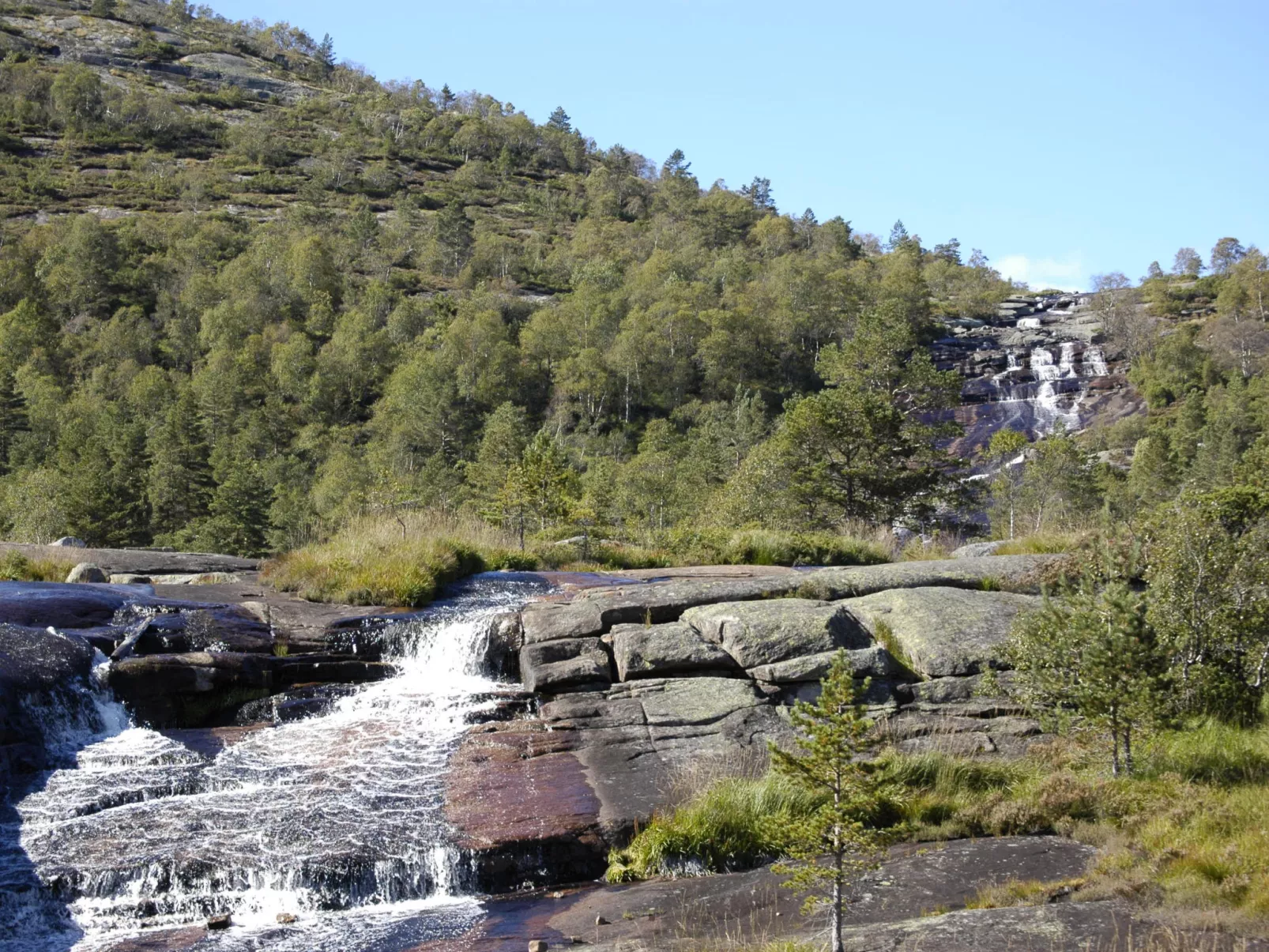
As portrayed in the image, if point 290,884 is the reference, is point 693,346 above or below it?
above

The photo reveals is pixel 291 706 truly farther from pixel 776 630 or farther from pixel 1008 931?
pixel 1008 931

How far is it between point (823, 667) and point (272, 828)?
5.74 m

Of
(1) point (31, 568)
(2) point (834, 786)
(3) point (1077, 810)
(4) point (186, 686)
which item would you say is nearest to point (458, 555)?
(4) point (186, 686)

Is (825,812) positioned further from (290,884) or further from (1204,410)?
(1204,410)

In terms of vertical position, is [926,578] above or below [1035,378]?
below

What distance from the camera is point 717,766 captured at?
30.5 feet

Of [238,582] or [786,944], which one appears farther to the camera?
[238,582]

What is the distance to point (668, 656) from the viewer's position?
1126 centimetres

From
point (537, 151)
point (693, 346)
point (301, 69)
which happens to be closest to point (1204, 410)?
point (693, 346)

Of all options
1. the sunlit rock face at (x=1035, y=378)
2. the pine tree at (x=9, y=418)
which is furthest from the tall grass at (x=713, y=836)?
the pine tree at (x=9, y=418)

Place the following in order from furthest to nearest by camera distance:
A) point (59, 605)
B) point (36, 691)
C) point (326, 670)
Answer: point (59, 605)
point (326, 670)
point (36, 691)

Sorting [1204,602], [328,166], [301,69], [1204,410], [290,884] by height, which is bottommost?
[290,884]

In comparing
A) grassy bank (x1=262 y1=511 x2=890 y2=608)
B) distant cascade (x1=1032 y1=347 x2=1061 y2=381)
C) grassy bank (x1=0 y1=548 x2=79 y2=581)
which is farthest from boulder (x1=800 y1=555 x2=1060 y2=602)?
distant cascade (x1=1032 y1=347 x2=1061 y2=381)

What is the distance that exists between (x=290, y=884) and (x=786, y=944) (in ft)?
13.5
